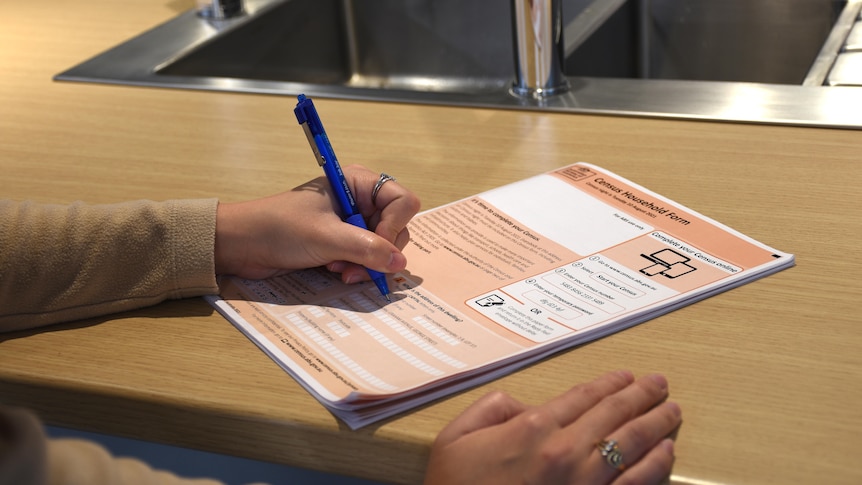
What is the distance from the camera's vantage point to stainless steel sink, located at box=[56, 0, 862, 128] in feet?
3.34

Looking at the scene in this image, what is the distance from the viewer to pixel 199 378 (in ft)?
2.13

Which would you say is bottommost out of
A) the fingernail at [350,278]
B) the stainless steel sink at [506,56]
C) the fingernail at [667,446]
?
the fingernail at [667,446]

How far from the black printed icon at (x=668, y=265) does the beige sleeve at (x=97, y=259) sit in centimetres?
34

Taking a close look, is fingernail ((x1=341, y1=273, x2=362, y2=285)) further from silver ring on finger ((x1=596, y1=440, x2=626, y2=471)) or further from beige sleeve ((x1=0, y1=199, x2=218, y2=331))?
silver ring on finger ((x1=596, y1=440, x2=626, y2=471))

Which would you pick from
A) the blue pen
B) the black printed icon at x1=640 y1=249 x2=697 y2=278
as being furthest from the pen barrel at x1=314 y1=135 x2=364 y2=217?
the black printed icon at x1=640 y1=249 x2=697 y2=278

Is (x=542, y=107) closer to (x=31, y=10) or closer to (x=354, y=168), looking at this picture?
(x=354, y=168)

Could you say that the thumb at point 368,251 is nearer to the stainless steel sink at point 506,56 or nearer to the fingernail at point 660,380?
the fingernail at point 660,380

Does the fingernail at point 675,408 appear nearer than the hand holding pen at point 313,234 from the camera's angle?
Yes

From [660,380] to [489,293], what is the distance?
0.16 metres

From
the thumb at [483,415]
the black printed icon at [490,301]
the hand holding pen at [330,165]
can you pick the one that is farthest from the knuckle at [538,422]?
the hand holding pen at [330,165]

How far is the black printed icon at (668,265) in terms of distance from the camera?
2.31ft

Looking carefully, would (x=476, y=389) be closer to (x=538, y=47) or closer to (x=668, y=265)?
(x=668, y=265)

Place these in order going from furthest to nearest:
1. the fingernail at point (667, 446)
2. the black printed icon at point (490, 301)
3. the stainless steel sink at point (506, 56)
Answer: the stainless steel sink at point (506, 56) → the black printed icon at point (490, 301) → the fingernail at point (667, 446)

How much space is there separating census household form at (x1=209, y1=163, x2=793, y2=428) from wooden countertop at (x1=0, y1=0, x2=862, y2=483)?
15 millimetres
